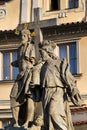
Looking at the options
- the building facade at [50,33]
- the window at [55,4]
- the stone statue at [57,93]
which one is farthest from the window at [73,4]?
the stone statue at [57,93]

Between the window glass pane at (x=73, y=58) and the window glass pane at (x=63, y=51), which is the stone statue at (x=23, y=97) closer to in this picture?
the window glass pane at (x=73, y=58)

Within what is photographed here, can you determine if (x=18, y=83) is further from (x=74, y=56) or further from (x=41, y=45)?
(x=74, y=56)

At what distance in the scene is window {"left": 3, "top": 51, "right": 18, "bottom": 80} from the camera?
3244 centimetres

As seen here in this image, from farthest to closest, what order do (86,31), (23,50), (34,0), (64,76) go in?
(34,0), (86,31), (23,50), (64,76)

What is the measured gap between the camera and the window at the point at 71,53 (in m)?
31.2

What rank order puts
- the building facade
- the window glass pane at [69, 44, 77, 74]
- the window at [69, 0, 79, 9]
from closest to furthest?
the building facade < the window glass pane at [69, 44, 77, 74] < the window at [69, 0, 79, 9]

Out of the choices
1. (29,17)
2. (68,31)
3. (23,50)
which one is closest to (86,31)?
(68,31)

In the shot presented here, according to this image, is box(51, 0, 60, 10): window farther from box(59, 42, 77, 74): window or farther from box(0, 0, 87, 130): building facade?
box(59, 42, 77, 74): window

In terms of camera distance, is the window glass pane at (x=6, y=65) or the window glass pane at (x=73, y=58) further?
the window glass pane at (x=6, y=65)

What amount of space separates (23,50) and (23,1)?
733 inches

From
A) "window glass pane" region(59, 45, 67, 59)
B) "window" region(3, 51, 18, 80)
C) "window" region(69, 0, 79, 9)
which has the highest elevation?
"window" region(69, 0, 79, 9)

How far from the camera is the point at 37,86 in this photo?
1399cm

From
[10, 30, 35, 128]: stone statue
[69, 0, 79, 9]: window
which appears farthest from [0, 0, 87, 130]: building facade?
[10, 30, 35, 128]: stone statue

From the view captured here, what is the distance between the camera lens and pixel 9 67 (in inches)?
1284
